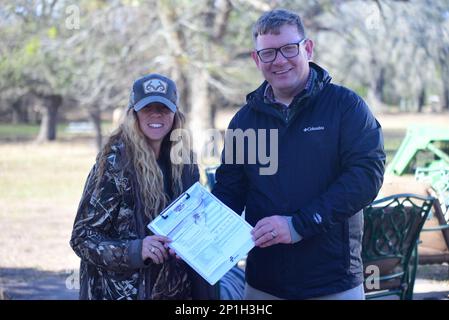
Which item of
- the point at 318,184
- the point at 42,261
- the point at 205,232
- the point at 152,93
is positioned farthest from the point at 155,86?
the point at 42,261

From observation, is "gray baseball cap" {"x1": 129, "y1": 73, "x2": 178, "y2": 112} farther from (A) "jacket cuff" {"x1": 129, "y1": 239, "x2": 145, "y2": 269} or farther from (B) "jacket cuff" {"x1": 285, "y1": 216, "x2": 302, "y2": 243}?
(B) "jacket cuff" {"x1": 285, "y1": 216, "x2": 302, "y2": 243}

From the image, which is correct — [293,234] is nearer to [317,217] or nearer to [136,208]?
[317,217]

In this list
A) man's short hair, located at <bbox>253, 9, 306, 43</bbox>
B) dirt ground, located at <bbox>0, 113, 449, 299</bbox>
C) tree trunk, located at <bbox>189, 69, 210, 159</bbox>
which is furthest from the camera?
tree trunk, located at <bbox>189, 69, 210, 159</bbox>

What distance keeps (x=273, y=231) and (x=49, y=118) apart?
110 feet

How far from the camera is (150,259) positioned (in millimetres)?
2949

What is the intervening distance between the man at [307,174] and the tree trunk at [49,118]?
1278 inches

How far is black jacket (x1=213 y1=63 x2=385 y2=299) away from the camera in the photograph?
2.81 meters

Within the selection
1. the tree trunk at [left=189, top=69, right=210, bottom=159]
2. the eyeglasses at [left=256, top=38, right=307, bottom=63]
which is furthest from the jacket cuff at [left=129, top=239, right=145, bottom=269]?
the tree trunk at [left=189, top=69, right=210, bottom=159]

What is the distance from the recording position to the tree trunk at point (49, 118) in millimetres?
34781

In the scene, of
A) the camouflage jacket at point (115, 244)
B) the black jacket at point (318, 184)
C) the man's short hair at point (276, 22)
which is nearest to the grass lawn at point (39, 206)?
the camouflage jacket at point (115, 244)

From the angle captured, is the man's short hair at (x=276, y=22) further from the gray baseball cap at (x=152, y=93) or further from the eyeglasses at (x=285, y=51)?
the gray baseball cap at (x=152, y=93)

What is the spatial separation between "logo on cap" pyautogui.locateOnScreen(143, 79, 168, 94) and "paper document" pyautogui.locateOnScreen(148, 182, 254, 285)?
0.46 meters

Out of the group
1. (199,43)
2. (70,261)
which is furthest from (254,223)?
(199,43)

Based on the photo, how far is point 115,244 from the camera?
2.96m
